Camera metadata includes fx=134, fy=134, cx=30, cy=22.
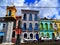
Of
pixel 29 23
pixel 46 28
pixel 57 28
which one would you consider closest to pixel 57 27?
pixel 57 28

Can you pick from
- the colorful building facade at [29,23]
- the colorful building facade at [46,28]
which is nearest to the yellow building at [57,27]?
the colorful building facade at [46,28]

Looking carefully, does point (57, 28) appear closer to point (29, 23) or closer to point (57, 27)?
point (57, 27)

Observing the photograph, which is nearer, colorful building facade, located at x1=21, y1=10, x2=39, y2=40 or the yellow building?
colorful building facade, located at x1=21, y1=10, x2=39, y2=40

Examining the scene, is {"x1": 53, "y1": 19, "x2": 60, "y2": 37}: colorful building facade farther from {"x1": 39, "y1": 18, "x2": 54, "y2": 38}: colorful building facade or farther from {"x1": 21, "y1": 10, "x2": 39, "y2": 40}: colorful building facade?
{"x1": 21, "y1": 10, "x2": 39, "y2": 40}: colorful building facade

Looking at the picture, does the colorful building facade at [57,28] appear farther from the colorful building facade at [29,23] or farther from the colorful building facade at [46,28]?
the colorful building facade at [29,23]

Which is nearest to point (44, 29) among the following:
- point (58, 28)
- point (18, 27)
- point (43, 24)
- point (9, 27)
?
point (43, 24)

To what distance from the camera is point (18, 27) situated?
1591 cm

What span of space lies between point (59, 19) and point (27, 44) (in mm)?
5425

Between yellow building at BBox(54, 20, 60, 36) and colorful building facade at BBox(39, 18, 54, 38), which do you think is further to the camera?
yellow building at BBox(54, 20, 60, 36)

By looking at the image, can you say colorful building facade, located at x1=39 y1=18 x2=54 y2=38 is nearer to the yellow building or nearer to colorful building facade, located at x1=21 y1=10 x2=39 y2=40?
the yellow building

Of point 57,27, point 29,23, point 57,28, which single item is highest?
point 29,23

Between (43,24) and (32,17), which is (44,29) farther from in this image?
(32,17)

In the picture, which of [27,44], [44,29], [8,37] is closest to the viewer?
[27,44]

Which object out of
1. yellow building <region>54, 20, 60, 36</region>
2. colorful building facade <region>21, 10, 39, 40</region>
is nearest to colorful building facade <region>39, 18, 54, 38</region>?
yellow building <region>54, 20, 60, 36</region>
